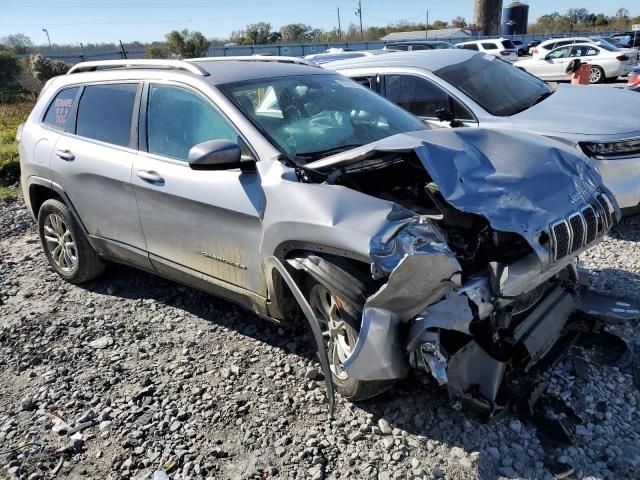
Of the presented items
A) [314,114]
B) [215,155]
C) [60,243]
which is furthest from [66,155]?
[314,114]

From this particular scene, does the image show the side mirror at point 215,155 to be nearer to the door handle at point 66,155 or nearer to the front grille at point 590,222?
the door handle at point 66,155

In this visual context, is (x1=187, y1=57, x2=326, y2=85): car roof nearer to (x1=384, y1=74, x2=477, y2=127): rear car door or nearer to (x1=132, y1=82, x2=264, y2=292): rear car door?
(x1=132, y1=82, x2=264, y2=292): rear car door

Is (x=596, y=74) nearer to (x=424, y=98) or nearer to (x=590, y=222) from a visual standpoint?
(x=424, y=98)

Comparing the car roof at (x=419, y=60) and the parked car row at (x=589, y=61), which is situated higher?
the car roof at (x=419, y=60)

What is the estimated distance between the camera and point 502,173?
9.29 feet

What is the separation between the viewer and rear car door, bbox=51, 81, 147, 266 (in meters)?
3.88

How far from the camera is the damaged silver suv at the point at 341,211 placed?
254cm

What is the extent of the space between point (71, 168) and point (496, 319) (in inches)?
132

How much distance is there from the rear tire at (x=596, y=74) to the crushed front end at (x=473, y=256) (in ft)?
61.1

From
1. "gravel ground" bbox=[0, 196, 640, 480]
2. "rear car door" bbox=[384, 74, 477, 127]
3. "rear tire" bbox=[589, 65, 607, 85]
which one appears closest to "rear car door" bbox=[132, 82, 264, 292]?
"gravel ground" bbox=[0, 196, 640, 480]

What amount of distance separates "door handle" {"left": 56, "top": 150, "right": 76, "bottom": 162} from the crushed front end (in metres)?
2.42

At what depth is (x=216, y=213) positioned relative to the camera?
3.30 meters

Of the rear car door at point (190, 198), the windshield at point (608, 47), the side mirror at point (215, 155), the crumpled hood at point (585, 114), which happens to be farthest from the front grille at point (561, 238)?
the windshield at point (608, 47)

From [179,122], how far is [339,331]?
1.78 meters
